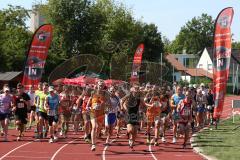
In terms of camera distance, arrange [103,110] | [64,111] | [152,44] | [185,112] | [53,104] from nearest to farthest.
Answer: [103,110]
[185,112]
[53,104]
[64,111]
[152,44]

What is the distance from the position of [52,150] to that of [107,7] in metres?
67.4

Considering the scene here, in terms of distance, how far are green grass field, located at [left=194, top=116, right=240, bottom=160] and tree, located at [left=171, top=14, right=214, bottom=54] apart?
11081 centimetres

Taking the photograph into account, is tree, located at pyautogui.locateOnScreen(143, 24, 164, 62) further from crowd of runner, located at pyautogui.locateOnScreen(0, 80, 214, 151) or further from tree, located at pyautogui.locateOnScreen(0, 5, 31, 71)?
crowd of runner, located at pyautogui.locateOnScreen(0, 80, 214, 151)

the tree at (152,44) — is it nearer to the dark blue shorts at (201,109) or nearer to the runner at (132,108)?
the dark blue shorts at (201,109)

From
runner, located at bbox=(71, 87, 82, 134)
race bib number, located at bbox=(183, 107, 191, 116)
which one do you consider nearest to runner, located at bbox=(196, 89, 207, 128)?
runner, located at bbox=(71, 87, 82, 134)

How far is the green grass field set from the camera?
13.8 meters

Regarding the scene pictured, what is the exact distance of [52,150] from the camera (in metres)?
14.9

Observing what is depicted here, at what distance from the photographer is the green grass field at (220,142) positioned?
45.3 feet

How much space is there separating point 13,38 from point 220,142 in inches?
1673

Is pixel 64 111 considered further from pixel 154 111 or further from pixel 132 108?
pixel 132 108

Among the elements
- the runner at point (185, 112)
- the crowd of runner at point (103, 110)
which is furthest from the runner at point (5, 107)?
the runner at point (185, 112)

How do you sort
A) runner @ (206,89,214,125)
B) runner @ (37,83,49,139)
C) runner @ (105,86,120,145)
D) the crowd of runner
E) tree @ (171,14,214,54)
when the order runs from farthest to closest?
1. tree @ (171,14,214,54)
2. runner @ (206,89,214,125)
3. runner @ (37,83,49,139)
4. runner @ (105,86,120,145)
5. the crowd of runner

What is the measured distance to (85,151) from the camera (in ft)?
48.6

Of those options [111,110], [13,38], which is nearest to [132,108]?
[111,110]
